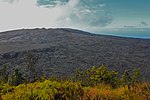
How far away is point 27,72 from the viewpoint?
7256cm

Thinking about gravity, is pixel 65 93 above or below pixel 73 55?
above

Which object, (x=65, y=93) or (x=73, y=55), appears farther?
(x=73, y=55)

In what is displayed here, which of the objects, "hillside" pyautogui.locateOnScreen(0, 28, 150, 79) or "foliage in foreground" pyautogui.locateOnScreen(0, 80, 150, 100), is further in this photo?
"hillside" pyautogui.locateOnScreen(0, 28, 150, 79)

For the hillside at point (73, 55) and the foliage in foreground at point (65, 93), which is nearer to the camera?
the foliage in foreground at point (65, 93)

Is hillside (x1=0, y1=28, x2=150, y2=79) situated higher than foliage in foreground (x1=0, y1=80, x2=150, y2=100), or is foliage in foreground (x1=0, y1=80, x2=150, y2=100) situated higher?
foliage in foreground (x1=0, y1=80, x2=150, y2=100)

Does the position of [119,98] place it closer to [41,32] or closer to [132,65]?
[132,65]

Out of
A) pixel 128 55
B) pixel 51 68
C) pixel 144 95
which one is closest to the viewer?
pixel 144 95

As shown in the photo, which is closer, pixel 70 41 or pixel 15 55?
pixel 15 55

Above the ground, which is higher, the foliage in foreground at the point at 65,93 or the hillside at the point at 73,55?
the foliage in foreground at the point at 65,93

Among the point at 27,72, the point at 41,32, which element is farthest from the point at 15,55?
the point at 41,32

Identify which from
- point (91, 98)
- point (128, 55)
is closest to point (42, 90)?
point (91, 98)

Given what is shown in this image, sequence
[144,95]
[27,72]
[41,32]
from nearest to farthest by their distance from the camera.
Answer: [144,95] < [27,72] < [41,32]

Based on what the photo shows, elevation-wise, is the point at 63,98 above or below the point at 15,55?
above

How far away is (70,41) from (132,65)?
144 ft
